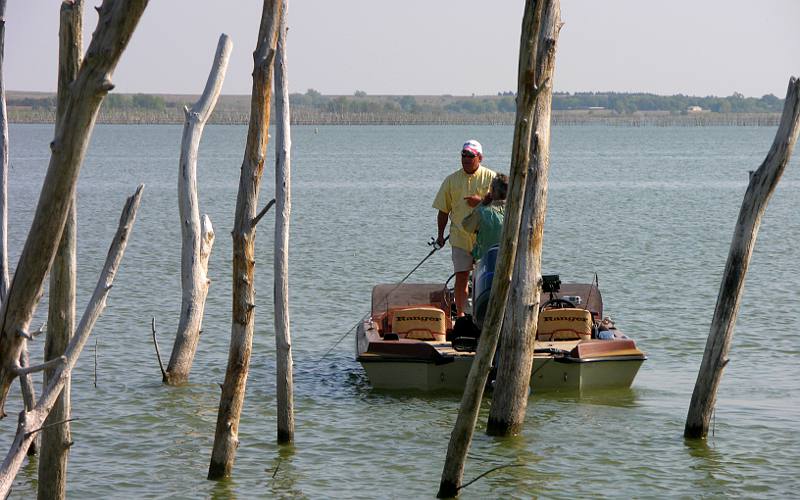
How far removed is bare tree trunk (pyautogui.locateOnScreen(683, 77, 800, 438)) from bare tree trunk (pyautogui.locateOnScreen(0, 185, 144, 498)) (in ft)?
14.3

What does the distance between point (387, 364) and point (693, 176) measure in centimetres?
4912

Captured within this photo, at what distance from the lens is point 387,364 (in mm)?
10469

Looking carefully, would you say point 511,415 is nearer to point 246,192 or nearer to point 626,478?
point 626,478

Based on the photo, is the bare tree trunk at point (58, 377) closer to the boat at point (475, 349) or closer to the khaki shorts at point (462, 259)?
the boat at point (475, 349)

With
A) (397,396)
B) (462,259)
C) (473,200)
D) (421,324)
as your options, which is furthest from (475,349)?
(473,200)

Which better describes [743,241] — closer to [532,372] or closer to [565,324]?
→ [532,372]

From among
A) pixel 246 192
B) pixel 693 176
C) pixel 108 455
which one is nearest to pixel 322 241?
pixel 108 455

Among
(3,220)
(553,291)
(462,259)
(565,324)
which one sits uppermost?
(3,220)

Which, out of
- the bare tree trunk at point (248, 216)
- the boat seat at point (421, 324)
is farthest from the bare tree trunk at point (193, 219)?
the bare tree trunk at point (248, 216)

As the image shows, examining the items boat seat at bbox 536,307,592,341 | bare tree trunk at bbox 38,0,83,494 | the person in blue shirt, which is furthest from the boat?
bare tree trunk at bbox 38,0,83,494

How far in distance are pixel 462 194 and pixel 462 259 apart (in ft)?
2.06

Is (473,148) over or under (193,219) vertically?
over

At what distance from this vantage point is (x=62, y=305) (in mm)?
5879

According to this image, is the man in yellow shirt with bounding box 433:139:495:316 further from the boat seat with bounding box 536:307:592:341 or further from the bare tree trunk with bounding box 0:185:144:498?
the bare tree trunk with bounding box 0:185:144:498
